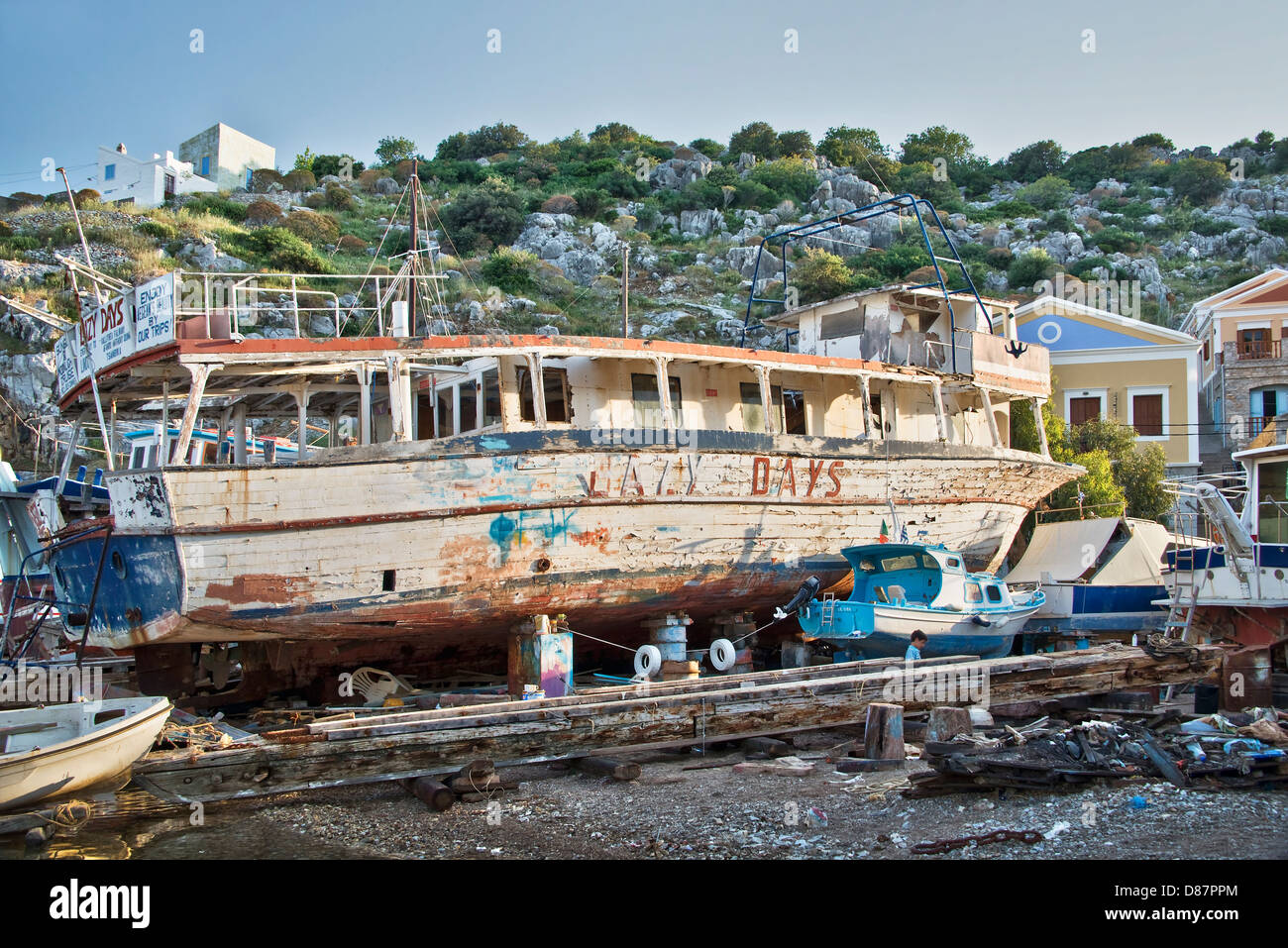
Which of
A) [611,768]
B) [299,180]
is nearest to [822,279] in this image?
[299,180]

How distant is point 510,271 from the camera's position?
4194 cm

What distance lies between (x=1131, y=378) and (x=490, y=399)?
22928mm

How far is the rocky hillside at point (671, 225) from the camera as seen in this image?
39.6 metres

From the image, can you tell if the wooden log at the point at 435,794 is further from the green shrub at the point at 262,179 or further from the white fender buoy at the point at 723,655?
the green shrub at the point at 262,179

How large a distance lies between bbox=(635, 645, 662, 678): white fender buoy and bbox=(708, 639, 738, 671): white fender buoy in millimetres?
916

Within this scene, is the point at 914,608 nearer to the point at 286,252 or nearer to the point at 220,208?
the point at 286,252

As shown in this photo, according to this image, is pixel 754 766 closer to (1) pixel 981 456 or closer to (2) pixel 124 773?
(2) pixel 124 773

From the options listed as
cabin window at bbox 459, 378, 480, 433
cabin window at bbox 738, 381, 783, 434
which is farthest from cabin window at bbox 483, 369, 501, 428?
cabin window at bbox 738, 381, 783, 434

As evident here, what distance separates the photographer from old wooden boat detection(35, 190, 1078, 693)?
1130 centimetres

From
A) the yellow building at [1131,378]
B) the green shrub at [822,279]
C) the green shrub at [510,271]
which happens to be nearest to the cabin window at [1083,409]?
the yellow building at [1131,378]

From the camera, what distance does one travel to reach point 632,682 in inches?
495

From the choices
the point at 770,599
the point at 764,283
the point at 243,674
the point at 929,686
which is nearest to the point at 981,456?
the point at 770,599

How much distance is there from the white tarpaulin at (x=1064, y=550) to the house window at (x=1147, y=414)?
11056 millimetres

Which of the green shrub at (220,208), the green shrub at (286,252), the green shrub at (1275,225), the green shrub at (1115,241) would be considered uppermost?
the green shrub at (220,208)
